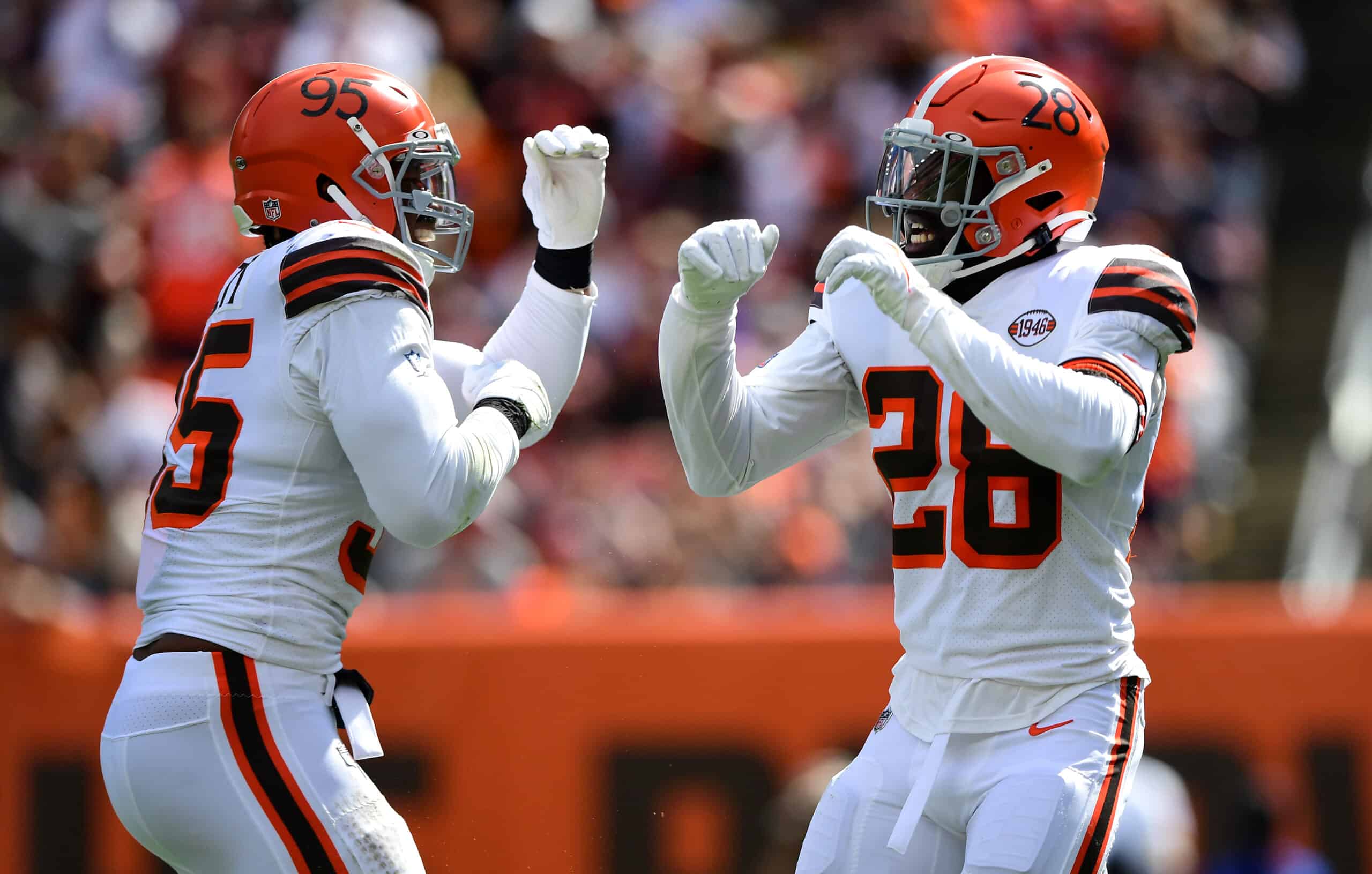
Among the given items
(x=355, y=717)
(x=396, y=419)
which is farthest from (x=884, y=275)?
(x=355, y=717)

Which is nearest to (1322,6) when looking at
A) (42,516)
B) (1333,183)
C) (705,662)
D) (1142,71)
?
(1333,183)

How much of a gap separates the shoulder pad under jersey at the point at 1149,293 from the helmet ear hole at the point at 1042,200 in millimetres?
228

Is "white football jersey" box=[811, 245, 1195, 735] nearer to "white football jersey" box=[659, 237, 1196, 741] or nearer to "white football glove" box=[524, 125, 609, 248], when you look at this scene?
"white football jersey" box=[659, 237, 1196, 741]

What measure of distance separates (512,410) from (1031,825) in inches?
51.5

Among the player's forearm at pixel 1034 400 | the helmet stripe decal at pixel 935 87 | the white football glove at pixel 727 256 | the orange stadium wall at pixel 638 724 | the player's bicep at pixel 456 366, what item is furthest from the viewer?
the orange stadium wall at pixel 638 724

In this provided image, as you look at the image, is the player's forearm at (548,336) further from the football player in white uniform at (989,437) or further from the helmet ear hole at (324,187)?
the helmet ear hole at (324,187)

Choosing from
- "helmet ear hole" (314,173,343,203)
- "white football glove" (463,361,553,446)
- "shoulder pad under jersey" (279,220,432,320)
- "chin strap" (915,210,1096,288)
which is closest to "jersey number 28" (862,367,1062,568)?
"chin strap" (915,210,1096,288)

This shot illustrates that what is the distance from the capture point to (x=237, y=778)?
3.37 metres

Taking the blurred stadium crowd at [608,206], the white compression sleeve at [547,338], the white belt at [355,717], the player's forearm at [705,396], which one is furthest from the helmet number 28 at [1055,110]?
the blurred stadium crowd at [608,206]

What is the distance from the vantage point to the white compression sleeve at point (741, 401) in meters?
3.80

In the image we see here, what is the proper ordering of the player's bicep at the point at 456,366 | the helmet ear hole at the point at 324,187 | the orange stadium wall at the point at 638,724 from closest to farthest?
the helmet ear hole at the point at 324,187 → the player's bicep at the point at 456,366 → the orange stadium wall at the point at 638,724

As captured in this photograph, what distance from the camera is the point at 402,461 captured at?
11.1 feet

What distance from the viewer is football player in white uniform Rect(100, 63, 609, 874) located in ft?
11.1

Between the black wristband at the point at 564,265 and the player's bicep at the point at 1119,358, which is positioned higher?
the black wristband at the point at 564,265
